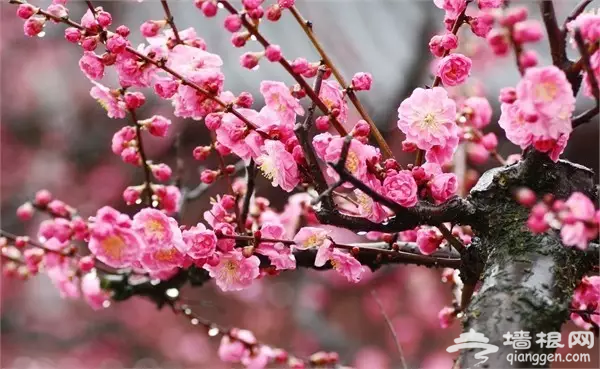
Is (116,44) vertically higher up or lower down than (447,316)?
higher up

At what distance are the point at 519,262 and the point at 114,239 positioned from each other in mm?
560

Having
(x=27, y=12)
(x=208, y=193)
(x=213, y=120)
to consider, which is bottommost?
(x=213, y=120)

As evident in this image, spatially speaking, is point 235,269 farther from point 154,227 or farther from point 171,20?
point 171,20

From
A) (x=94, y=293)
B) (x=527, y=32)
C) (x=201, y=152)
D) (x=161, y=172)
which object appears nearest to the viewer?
(x=527, y=32)

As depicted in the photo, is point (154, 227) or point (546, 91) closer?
point (546, 91)

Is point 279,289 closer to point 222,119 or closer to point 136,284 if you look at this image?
point 136,284

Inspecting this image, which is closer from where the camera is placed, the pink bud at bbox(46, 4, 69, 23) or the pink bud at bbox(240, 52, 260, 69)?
the pink bud at bbox(240, 52, 260, 69)

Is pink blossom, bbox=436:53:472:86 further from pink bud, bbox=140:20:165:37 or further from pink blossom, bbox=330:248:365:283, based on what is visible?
pink bud, bbox=140:20:165:37

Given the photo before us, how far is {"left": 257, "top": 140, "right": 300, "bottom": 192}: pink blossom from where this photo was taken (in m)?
0.96

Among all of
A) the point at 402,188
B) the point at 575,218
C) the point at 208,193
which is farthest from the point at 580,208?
the point at 208,193

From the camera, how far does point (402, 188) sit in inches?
36.4

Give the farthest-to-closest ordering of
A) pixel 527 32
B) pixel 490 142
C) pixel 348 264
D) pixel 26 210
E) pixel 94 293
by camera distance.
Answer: pixel 94 293 → pixel 26 210 → pixel 490 142 → pixel 348 264 → pixel 527 32

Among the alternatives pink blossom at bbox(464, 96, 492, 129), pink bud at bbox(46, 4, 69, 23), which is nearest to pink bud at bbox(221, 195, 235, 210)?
pink bud at bbox(46, 4, 69, 23)

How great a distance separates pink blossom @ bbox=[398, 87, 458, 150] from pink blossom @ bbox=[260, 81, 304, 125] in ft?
0.54
